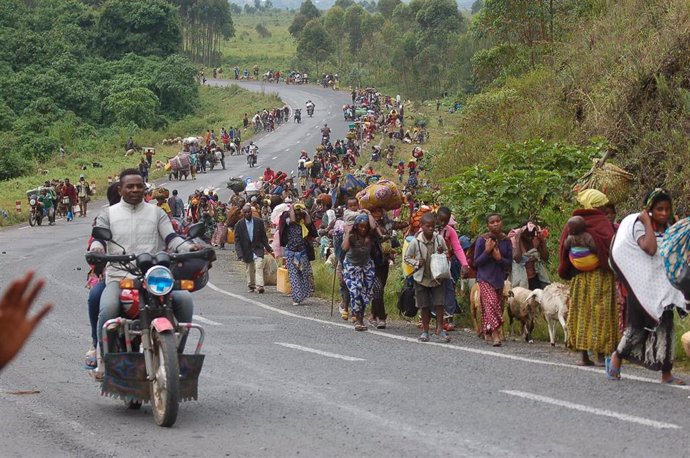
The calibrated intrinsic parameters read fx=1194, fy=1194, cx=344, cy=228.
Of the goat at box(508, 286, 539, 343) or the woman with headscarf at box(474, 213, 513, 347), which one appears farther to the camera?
the goat at box(508, 286, 539, 343)

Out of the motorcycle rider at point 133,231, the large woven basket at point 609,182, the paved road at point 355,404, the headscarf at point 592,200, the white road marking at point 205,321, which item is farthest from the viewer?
the white road marking at point 205,321

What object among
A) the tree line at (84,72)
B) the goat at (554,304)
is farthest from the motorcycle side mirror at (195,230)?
the tree line at (84,72)

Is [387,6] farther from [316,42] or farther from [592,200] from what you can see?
[592,200]

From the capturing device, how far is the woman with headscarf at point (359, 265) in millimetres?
15148

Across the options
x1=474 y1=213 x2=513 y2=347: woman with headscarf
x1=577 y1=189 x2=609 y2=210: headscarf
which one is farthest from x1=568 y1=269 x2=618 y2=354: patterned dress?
x1=474 y1=213 x2=513 y2=347: woman with headscarf

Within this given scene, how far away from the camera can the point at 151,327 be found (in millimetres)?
8688

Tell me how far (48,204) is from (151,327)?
1446 inches

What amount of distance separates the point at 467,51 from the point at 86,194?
4964 cm

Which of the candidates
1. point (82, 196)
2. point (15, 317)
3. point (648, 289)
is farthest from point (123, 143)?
point (15, 317)

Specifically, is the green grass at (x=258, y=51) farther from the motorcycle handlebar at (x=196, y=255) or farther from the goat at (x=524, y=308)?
the motorcycle handlebar at (x=196, y=255)

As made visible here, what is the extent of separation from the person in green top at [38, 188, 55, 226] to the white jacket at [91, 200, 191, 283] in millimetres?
35758

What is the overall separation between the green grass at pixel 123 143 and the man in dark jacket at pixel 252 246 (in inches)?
942

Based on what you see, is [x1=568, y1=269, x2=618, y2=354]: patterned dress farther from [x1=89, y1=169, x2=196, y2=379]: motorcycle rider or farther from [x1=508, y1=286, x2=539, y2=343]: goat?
[x1=89, y1=169, x2=196, y2=379]: motorcycle rider

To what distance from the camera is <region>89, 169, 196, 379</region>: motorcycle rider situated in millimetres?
9133
